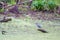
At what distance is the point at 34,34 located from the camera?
240 inches

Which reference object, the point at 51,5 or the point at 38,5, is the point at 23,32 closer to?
the point at 38,5

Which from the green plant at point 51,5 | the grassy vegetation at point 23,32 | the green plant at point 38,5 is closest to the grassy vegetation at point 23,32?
the grassy vegetation at point 23,32

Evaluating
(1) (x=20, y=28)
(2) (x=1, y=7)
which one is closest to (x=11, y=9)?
(2) (x=1, y=7)

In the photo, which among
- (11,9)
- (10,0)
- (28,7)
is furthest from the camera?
(10,0)

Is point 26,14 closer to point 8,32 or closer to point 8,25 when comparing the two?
point 8,25

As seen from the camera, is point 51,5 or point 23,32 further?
point 51,5

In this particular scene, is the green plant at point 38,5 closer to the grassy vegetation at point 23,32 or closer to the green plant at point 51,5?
the green plant at point 51,5

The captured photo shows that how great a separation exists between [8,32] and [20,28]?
26.5 inches

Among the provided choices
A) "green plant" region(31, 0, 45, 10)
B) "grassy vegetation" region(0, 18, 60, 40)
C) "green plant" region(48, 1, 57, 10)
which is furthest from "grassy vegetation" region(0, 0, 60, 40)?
"green plant" region(48, 1, 57, 10)

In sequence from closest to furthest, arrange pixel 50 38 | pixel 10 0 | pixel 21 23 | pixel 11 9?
pixel 50 38 → pixel 21 23 → pixel 11 9 → pixel 10 0

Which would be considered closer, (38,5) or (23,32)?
(23,32)

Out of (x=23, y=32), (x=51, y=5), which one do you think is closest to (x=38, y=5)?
(x=51, y=5)

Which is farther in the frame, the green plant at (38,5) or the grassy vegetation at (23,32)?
the green plant at (38,5)

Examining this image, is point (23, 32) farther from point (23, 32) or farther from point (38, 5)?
point (38, 5)
